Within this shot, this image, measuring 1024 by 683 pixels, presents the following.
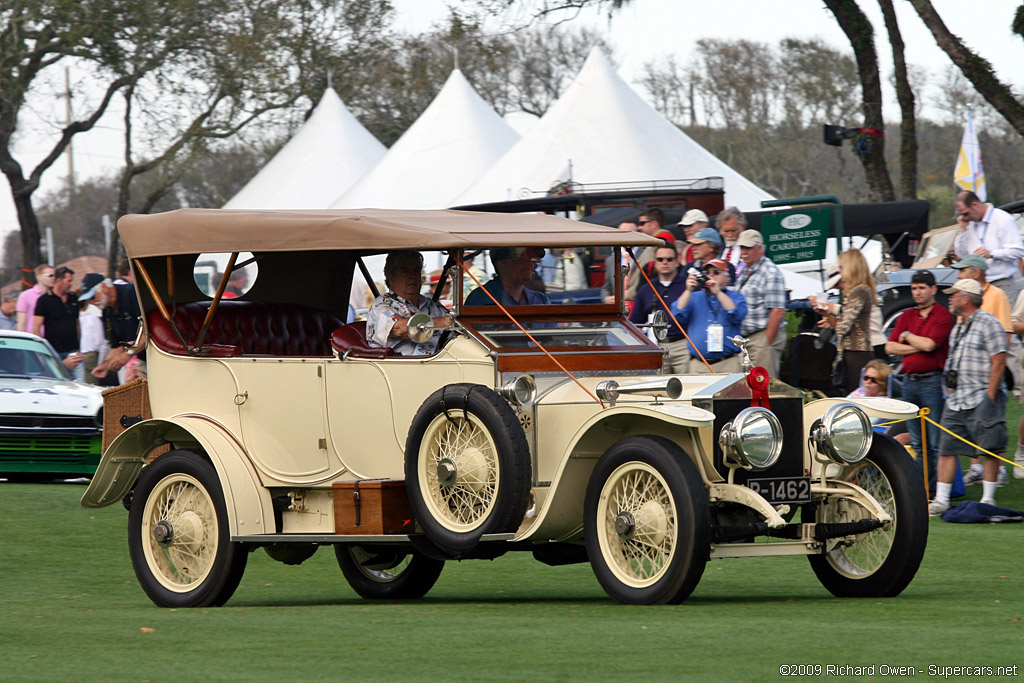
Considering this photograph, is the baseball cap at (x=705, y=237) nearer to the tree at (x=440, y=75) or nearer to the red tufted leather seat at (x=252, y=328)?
the red tufted leather seat at (x=252, y=328)

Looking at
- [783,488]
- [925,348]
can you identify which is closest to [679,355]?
[925,348]

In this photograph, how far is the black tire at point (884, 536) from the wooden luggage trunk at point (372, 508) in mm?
2049

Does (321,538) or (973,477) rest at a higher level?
(321,538)

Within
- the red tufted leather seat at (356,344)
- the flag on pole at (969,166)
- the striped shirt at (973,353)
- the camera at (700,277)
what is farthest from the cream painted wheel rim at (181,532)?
the flag on pole at (969,166)

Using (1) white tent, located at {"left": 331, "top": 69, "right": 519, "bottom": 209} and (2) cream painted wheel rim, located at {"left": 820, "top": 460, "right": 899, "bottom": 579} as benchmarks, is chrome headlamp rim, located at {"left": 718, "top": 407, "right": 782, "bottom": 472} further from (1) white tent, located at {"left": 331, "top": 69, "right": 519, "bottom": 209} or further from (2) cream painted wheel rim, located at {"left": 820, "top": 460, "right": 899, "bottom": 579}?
(1) white tent, located at {"left": 331, "top": 69, "right": 519, "bottom": 209}

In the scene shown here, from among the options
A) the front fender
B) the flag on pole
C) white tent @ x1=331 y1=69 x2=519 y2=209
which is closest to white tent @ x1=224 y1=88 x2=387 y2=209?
white tent @ x1=331 y1=69 x2=519 y2=209

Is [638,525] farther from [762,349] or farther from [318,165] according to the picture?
[318,165]

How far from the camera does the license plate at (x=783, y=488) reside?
672cm

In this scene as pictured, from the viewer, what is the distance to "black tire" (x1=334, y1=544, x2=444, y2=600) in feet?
27.3

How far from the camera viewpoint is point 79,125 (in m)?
34.1

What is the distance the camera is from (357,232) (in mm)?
→ 7320

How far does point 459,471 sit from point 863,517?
1.93m

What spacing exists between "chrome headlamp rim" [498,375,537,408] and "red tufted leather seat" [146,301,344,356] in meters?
1.92

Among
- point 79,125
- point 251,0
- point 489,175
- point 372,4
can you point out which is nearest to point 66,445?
point 489,175
